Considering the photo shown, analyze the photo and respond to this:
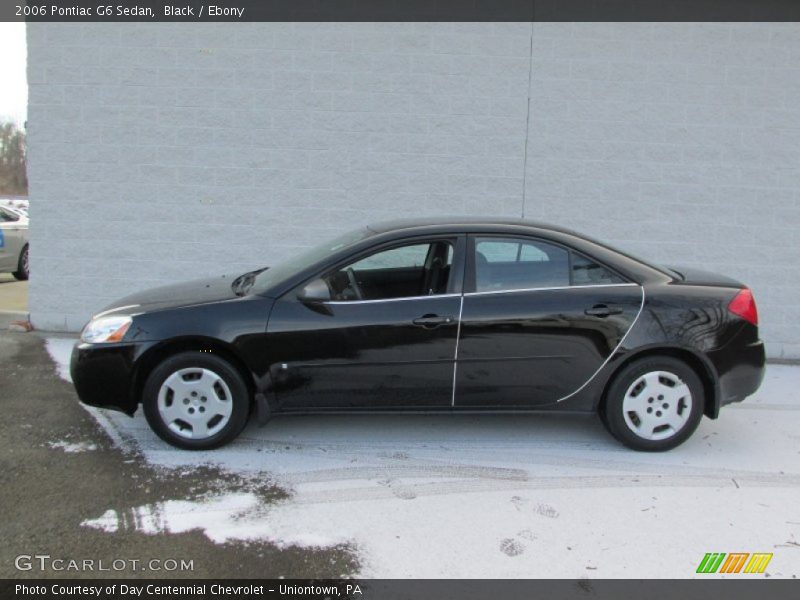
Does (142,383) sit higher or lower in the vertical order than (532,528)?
higher

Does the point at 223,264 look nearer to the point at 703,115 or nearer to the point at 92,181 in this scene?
the point at 92,181

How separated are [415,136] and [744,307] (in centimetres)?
360

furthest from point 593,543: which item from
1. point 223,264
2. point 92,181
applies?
point 92,181

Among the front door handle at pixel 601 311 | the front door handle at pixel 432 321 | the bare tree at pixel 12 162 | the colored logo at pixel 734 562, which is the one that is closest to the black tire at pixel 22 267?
the front door handle at pixel 432 321

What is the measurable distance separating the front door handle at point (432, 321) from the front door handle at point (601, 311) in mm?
851

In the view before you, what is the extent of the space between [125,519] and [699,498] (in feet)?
9.99

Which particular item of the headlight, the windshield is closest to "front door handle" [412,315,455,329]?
the windshield

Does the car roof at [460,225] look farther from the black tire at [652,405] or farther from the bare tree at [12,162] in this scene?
the bare tree at [12,162]

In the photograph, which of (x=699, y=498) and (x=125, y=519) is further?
(x=699, y=498)

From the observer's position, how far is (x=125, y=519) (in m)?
3.42

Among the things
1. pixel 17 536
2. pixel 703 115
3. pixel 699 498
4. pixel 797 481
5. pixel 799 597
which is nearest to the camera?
pixel 799 597

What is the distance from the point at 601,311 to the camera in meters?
4.21

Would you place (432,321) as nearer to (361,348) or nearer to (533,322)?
(361,348)

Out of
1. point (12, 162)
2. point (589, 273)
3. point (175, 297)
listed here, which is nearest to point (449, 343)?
point (589, 273)
